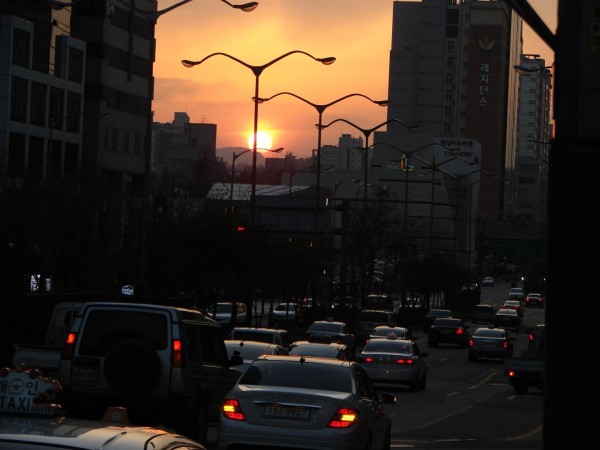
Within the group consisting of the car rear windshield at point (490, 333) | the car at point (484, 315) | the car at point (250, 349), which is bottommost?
the car at point (484, 315)

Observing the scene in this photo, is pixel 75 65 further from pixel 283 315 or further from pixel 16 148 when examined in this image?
pixel 283 315

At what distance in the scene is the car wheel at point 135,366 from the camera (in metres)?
16.1

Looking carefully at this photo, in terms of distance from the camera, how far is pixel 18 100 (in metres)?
74.9

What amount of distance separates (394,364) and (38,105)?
45.0 meters

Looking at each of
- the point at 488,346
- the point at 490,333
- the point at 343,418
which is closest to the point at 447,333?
the point at 490,333

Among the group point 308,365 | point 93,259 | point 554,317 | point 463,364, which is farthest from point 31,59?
point 554,317

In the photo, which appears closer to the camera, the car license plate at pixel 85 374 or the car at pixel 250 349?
the car license plate at pixel 85 374

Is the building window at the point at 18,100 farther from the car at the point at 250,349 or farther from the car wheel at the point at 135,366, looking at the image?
the car wheel at the point at 135,366

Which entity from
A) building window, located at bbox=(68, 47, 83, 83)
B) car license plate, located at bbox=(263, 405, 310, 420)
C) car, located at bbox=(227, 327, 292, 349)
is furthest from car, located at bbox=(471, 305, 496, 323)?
car license plate, located at bbox=(263, 405, 310, 420)

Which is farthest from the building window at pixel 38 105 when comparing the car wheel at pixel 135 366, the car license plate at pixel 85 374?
the car wheel at pixel 135 366

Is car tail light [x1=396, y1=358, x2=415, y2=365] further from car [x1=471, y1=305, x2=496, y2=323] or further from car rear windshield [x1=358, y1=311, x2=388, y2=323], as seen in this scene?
car [x1=471, y1=305, x2=496, y2=323]

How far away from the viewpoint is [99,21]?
86.1 meters

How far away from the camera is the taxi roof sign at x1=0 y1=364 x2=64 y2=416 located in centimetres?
659

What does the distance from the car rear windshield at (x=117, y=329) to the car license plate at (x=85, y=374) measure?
8.9 inches
